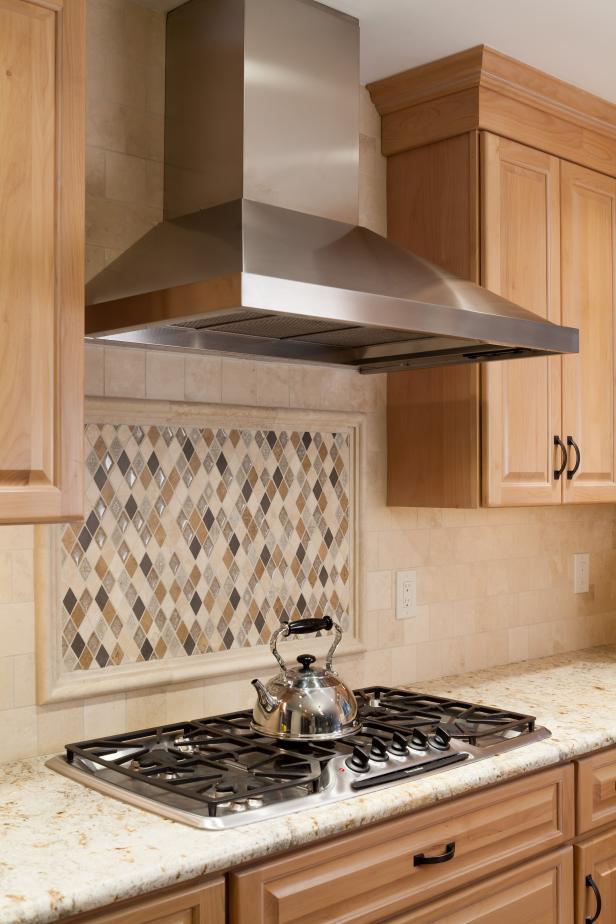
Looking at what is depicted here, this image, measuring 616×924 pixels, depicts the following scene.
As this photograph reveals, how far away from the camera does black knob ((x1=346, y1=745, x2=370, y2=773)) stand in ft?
6.27

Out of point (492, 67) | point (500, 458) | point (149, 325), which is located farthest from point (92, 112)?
point (500, 458)

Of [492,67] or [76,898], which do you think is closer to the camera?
[76,898]

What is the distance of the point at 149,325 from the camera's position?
1.86 meters

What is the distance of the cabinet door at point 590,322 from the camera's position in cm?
279

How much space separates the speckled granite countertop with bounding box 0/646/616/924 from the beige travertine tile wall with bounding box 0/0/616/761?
0.31 metres

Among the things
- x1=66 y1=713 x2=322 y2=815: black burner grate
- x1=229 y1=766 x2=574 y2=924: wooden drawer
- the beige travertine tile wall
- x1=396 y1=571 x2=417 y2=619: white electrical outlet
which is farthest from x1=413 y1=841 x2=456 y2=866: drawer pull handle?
x1=396 y1=571 x2=417 y2=619: white electrical outlet

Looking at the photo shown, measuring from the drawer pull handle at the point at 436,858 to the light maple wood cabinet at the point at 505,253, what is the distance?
925 millimetres

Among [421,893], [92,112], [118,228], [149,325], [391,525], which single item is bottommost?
[421,893]

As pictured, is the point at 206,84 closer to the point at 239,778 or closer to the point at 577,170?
the point at 577,170

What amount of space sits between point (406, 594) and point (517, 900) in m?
0.92

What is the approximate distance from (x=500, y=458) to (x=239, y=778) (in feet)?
3.74

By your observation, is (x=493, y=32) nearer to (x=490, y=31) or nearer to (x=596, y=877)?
(x=490, y=31)

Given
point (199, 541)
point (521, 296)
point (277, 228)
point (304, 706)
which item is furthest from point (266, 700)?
point (521, 296)

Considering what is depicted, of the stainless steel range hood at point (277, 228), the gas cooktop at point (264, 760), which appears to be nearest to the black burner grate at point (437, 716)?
the gas cooktop at point (264, 760)
